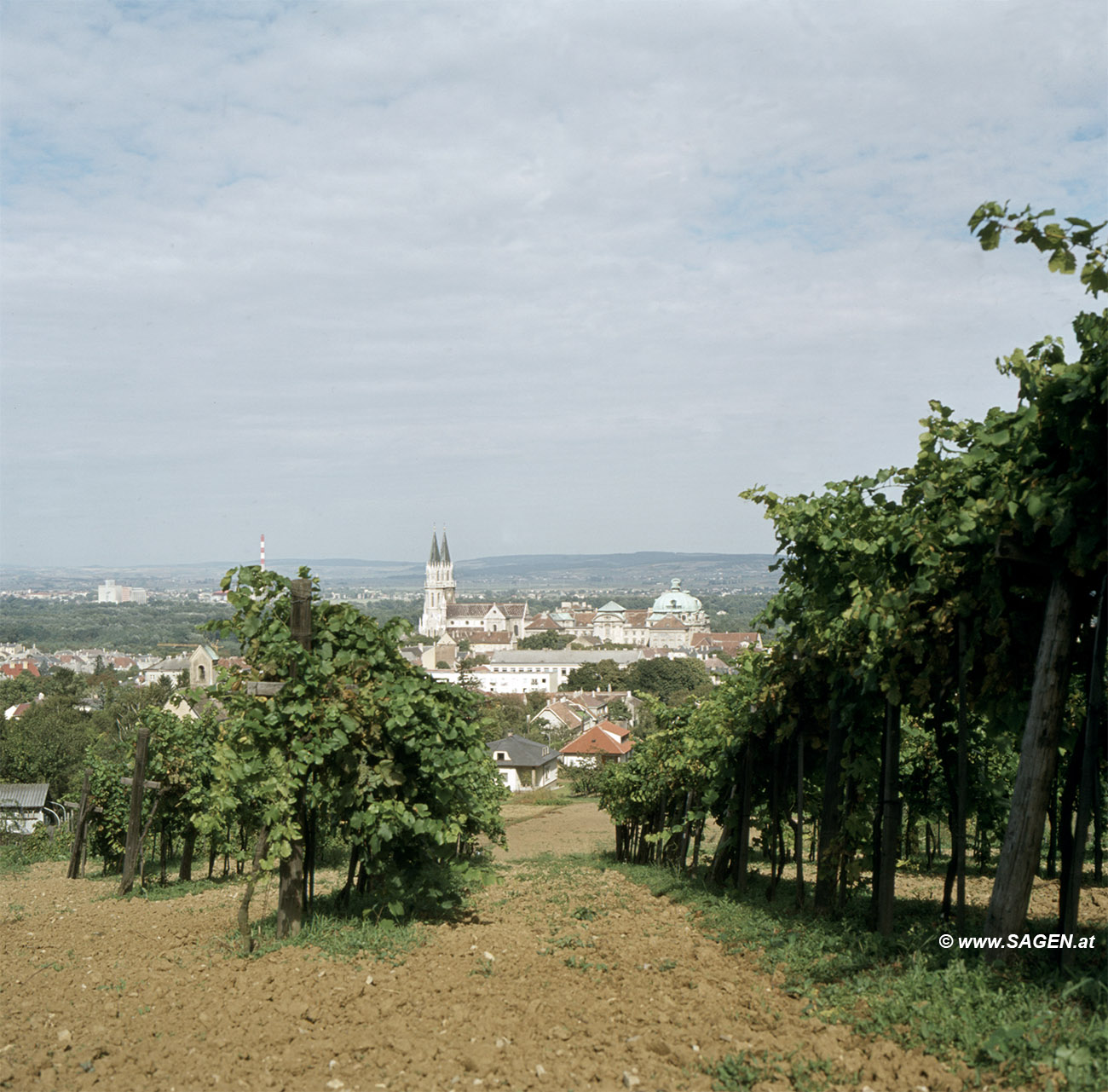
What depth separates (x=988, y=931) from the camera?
17.8 ft

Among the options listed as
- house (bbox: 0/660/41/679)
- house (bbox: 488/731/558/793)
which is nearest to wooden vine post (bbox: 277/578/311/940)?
house (bbox: 488/731/558/793)

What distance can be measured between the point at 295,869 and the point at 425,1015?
107 inches

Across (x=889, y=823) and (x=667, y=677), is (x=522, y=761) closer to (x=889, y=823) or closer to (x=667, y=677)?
(x=889, y=823)

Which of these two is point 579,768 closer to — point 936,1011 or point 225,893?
point 225,893

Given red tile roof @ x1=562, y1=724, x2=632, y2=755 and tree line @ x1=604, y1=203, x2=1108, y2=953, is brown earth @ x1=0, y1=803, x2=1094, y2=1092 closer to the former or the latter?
tree line @ x1=604, y1=203, x2=1108, y2=953

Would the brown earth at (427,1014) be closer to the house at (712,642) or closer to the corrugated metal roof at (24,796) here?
the corrugated metal roof at (24,796)

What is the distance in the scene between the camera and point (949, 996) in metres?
4.77

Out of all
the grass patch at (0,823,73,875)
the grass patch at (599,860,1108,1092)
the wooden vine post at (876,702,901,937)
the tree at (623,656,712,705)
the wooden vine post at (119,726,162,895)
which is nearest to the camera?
the grass patch at (599,860,1108,1092)

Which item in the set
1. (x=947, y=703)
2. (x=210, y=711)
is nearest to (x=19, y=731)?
(x=210, y=711)

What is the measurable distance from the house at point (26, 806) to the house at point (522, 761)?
2723cm

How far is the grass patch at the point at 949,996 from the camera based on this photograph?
12.9 feet

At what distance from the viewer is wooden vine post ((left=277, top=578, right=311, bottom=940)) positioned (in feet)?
24.8

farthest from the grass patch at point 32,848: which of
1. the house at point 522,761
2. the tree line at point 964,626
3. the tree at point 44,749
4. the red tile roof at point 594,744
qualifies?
the red tile roof at point 594,744

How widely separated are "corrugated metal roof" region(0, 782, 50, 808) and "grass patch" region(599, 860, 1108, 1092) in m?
32.0
